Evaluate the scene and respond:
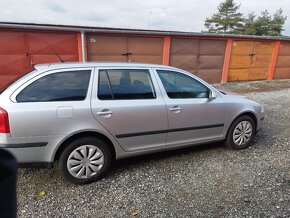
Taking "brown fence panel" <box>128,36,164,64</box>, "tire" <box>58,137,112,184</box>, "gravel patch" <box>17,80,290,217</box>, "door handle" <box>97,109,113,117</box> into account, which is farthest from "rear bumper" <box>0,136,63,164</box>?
"brown fence panel" <box>128,36,164,64</box>

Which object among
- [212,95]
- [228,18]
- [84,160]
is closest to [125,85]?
[84,160]

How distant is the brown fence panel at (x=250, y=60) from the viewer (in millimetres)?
13398

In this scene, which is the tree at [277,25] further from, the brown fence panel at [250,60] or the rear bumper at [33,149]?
the rear bumper at [33,149]

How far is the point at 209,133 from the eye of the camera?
409 centimetres

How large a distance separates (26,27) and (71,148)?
7.58 m

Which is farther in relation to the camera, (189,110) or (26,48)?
(26,48)

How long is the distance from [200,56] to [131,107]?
9.93 metres

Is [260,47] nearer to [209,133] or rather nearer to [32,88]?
[209,133]

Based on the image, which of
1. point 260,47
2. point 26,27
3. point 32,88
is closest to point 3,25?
point 26,27

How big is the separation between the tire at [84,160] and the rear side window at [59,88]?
59 centimetres

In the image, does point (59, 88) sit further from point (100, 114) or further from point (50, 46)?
A: point (50, 46)

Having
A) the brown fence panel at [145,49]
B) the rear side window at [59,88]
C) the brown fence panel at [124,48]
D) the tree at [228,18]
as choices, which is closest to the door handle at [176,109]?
the rear side window at [59,88]

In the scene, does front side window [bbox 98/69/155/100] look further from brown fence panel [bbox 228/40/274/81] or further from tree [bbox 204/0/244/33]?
tree [bbox 204/0/244/33]

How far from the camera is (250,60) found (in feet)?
45.6
